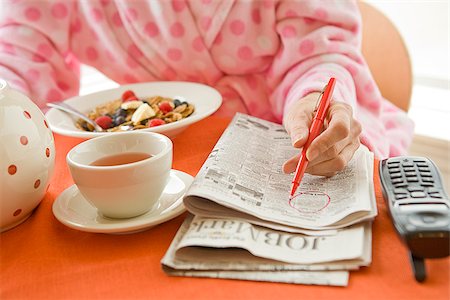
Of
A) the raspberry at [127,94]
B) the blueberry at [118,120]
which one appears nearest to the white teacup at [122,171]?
the blueberry at [118,120]

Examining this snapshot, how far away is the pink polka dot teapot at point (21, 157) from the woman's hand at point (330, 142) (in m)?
0.29

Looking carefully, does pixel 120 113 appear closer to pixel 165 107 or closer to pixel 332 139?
pixel 165 107

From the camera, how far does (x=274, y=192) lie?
2.10 ft

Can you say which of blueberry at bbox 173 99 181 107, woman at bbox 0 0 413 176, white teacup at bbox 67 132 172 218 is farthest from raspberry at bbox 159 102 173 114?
white teacup at bbox 67 132 172 218

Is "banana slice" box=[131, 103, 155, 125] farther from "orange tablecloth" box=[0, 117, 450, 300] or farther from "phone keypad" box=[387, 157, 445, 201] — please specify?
"phone keypad" box=[387, 157, 445, 201]

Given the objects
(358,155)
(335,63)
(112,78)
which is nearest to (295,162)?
(358,155)

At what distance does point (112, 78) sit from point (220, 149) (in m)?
0.53

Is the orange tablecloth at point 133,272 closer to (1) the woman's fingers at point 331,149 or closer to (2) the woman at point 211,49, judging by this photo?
(1) the woman's fingers at point 331,149

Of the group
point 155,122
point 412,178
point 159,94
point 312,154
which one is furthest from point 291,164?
point 159,94

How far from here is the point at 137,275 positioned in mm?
537

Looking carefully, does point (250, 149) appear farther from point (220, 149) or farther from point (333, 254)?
point (333, 254)

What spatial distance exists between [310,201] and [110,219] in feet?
0.74

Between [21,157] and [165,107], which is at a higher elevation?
[21,157]

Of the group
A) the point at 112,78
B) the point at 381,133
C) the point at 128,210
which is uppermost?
the point at 128,210
